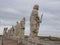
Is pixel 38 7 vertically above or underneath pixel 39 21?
above

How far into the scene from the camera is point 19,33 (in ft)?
70.8

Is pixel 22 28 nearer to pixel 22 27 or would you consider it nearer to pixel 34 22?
pixel 22 27

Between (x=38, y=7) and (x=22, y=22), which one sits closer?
(x=38, y=7)

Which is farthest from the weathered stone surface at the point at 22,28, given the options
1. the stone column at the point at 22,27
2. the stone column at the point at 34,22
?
the stone column at the point at 34,22

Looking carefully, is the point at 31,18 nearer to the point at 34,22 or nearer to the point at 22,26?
the point at 34,22

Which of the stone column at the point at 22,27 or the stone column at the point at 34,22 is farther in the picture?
the stone column at the point at 22,27

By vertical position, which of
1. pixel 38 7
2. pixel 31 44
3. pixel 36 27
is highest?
pixel 38 7

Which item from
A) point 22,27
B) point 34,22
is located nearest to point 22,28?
point 22,27

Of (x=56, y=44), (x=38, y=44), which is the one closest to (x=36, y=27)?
(x=38, y=44)

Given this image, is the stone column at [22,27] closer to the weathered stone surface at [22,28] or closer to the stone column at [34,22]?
the weathered stone surface at [22,28]

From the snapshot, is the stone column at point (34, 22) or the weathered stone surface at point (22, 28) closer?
the stone column at point (34, 22)

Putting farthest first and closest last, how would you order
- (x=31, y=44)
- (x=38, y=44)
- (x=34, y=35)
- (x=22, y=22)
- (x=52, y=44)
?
(x=22, y=22) < (x=34, y=35) < (x=31, y=44) < (x=38, y=44) < (x=52, y=44)

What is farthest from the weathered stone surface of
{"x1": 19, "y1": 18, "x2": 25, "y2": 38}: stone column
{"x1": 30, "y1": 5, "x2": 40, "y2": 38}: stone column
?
{"x1": 30, "y1": 5, "x2": 40, "y2": 38}: stone column

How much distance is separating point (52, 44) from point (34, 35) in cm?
558
